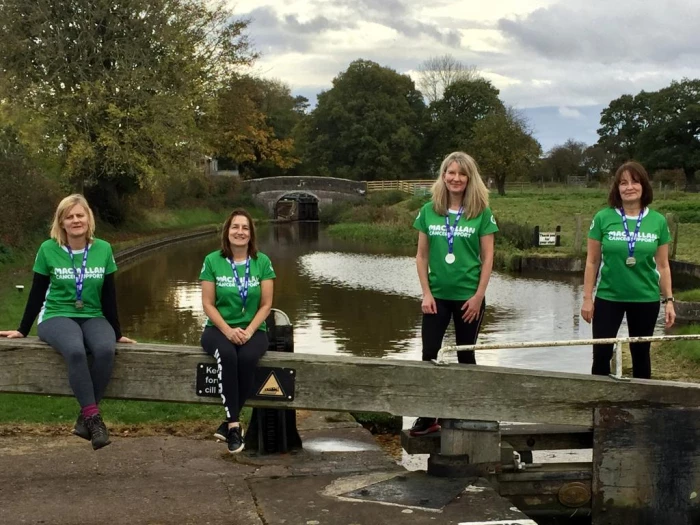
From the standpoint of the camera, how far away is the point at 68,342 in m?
4.85

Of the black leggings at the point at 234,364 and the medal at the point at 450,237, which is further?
the medal at the point at 450,237

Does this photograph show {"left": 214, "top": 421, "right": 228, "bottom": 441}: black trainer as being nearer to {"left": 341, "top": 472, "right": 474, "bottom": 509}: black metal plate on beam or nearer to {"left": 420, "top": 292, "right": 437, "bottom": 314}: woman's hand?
{"left": 341, "top": 472, "right": 474, "bottom": 509}: black metal plate on beam

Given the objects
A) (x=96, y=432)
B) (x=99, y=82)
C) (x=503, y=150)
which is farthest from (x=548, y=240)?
(x=503, y=150)

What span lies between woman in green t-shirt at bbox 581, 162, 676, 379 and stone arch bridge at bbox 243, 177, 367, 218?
5619 cm

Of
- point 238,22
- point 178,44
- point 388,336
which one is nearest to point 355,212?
point 238,22

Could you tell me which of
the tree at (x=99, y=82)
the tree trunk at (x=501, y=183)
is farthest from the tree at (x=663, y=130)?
the tree at (x=99, y=82)

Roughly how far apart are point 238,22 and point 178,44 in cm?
721

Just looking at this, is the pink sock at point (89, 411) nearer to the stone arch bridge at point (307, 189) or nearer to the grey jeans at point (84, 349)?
the grey jeans at point (84, 349)

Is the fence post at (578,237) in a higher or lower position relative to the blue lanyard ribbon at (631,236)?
lower

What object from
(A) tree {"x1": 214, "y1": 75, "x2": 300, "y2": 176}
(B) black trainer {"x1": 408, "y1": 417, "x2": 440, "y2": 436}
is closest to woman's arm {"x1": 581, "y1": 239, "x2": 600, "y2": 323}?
(B) black trainer {"x1": 408, "y1": 417, "x2": 440, "y2": 436}

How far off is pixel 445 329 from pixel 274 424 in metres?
1.39

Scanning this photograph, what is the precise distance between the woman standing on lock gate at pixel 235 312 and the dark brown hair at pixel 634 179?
2.34 metres

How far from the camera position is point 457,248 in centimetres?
526

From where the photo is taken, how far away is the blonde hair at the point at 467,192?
5250 millimetres
